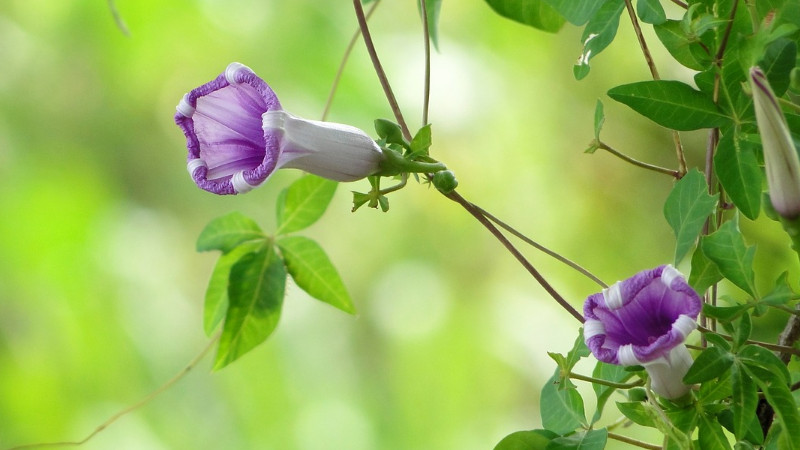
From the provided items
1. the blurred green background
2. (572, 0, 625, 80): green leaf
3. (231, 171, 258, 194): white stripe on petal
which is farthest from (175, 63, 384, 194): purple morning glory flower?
the blurred green background

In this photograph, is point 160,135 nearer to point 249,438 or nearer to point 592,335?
point 249,438

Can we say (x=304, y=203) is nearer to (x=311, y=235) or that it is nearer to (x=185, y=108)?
(x=185, y=108)

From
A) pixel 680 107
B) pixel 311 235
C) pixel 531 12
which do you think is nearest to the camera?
pixel 680 107

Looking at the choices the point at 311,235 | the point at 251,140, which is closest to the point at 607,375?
the point at 251,140

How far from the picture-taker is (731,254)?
1.36 feet

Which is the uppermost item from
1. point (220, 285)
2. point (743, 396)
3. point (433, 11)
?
point (433, 11)

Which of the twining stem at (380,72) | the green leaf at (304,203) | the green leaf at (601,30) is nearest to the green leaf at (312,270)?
the green leaf at (304,203)

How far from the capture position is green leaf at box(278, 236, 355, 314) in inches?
27.2

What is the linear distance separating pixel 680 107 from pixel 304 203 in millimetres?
349

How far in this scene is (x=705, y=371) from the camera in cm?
40

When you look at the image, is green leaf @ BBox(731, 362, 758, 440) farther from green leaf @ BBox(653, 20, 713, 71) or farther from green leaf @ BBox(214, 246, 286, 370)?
green leaf @ BBox(214, 246, 286, 370)

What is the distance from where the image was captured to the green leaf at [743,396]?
40cm

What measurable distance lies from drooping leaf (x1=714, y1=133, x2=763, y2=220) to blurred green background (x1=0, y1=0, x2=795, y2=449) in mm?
1384

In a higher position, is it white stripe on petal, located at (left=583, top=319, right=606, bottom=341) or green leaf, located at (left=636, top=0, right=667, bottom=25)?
green leaf, located at (left=636, top=0, right=667, bottom=25)
